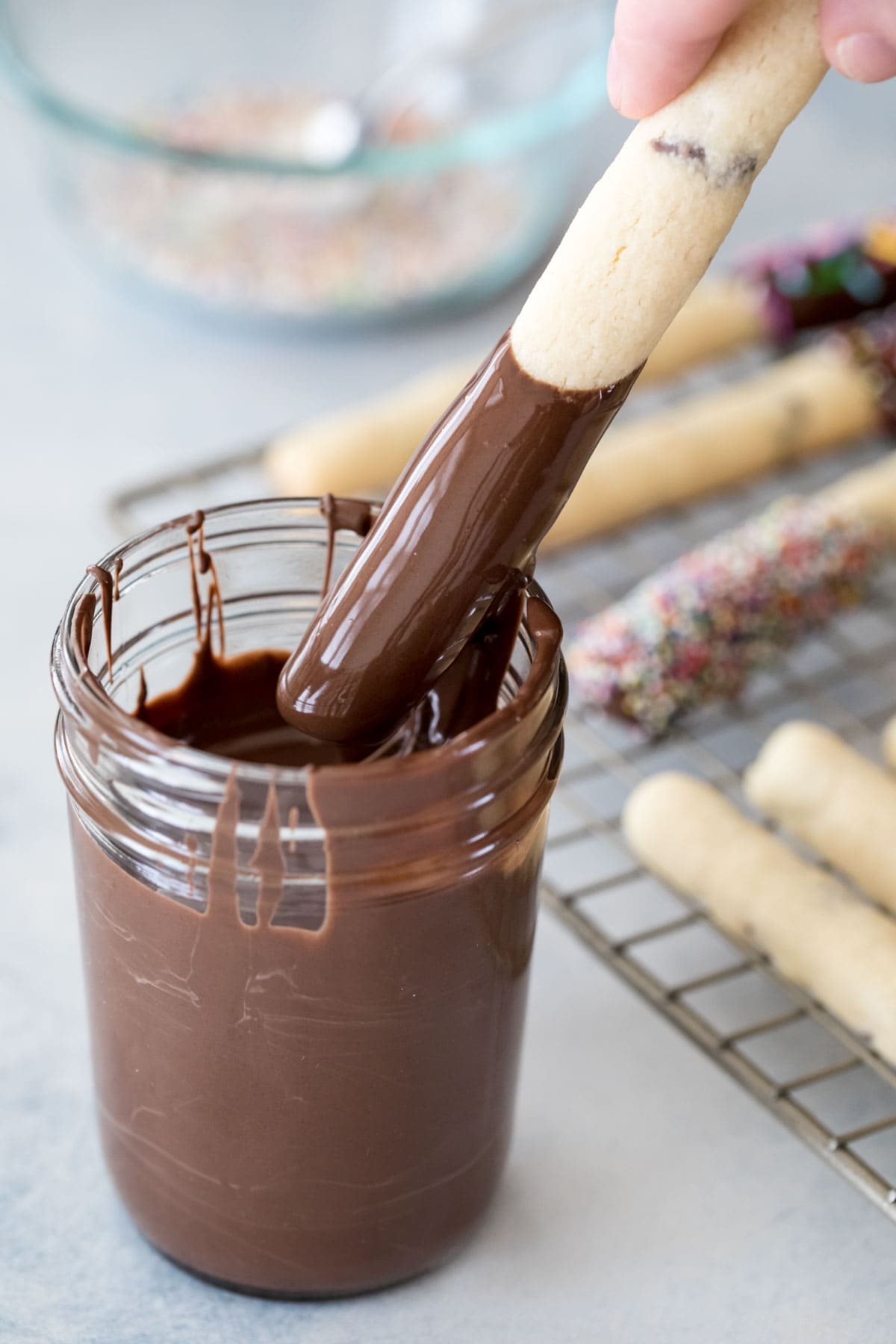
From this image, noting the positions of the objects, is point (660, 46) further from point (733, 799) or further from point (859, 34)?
point (733, 799)

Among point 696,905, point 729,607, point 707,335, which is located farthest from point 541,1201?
point 707,335

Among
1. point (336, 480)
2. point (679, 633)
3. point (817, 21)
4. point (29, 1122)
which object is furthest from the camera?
point (336, 480)

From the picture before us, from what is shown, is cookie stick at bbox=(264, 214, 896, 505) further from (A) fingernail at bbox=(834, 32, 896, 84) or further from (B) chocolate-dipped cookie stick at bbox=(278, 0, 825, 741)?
(A) fingernail at bbox=(834, 32, 896, 84)

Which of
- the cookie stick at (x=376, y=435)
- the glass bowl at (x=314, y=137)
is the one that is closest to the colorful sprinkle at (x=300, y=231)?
the glass bowl at (x=314, y=137)

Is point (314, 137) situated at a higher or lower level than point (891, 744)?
higher

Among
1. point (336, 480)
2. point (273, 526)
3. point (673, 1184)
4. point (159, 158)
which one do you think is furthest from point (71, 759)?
point (159, 158)

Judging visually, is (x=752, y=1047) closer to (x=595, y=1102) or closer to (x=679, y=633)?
(x=595, y=1102)

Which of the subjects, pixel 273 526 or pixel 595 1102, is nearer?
pixel 273 526
